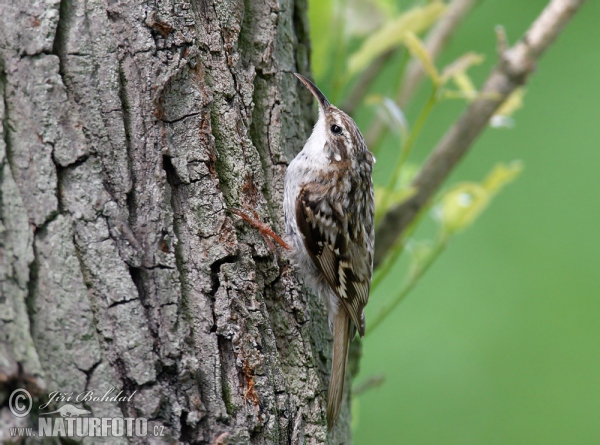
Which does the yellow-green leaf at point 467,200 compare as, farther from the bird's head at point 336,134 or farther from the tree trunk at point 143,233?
the tree trunk at point 143,233

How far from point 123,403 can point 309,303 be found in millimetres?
652

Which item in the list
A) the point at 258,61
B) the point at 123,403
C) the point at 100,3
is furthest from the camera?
the point at 258,61

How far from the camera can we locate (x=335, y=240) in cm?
224

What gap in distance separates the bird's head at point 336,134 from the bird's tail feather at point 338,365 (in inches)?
22.3

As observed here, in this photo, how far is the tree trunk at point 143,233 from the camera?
127 centimetres

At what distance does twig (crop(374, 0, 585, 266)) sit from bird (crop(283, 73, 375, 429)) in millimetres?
98

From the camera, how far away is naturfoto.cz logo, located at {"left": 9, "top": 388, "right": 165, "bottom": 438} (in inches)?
45.5

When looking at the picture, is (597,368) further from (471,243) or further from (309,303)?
(309,303)

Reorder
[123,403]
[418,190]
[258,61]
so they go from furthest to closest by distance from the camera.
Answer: [418,190], [258,61], [123,403]

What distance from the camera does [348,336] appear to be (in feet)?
6.28

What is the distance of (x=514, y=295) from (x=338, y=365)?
2.83 m

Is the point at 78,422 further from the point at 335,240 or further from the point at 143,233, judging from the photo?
the point at 335,240

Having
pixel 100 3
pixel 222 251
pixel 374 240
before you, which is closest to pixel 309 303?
pixel 222 251

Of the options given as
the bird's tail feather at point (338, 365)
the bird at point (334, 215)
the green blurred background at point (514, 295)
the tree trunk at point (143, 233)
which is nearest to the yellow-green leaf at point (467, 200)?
the bird at point (334, 215)
